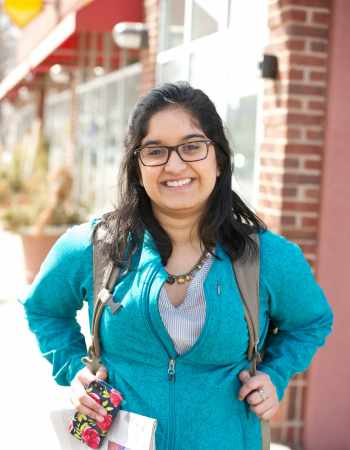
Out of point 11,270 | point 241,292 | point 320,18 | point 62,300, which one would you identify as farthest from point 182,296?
point 11,270

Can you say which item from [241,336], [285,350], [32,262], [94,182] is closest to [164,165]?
[241,336]

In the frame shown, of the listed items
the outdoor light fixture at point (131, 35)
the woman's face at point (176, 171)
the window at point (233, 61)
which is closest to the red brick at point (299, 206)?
the window at point (233, 61)

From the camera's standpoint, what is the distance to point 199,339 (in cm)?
204

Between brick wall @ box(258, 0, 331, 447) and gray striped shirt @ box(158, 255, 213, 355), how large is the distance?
2132 mm

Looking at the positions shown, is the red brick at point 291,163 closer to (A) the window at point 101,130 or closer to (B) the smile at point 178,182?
(B) the smile at point 178,182

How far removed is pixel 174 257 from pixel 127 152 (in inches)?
14.3

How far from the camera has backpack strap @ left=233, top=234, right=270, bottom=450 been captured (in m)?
2.11

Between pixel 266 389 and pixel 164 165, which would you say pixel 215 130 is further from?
pixel 266 389

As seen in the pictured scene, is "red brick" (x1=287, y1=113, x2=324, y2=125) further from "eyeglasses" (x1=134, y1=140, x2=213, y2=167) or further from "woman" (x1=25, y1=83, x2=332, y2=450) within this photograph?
"eyeglasses" (x1=134, y1=140, x2=213, y2=167)

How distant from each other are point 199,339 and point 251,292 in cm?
21

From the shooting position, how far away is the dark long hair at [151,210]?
7.27 ft

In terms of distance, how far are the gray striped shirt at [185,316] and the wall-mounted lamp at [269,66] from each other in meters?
2.39

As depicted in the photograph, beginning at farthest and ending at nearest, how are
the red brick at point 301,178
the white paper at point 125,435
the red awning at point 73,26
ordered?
the red awning at point 73,26
the red brick at point 301,178
the white paper at point 125,435

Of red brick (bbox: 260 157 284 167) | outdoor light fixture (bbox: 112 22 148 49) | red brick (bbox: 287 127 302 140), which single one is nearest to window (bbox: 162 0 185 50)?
outdoor light fixture (bbox: 112 22 148 49)
